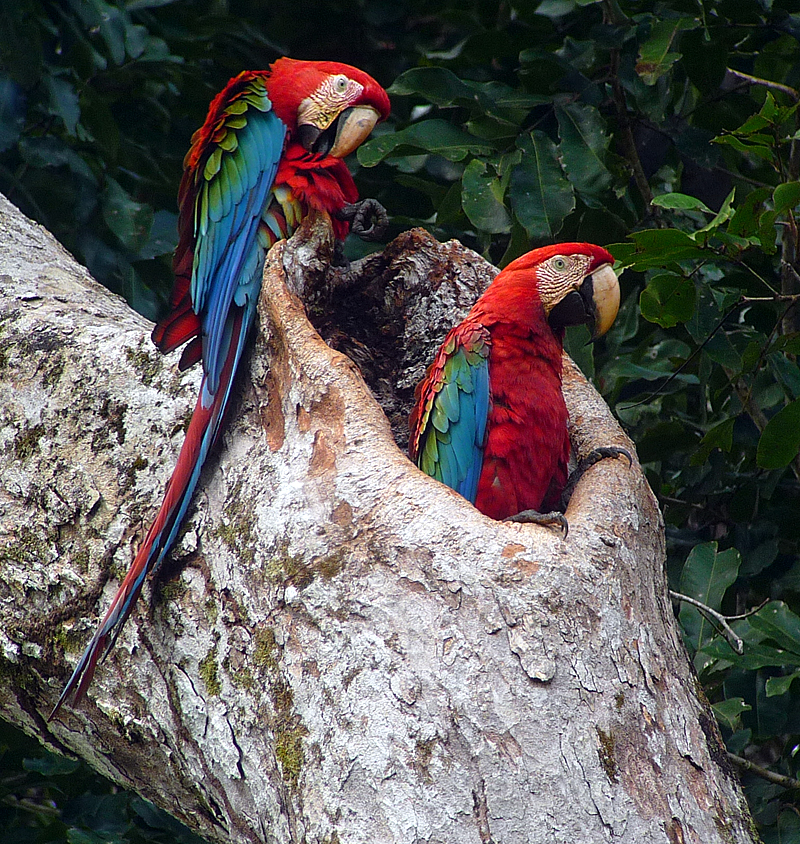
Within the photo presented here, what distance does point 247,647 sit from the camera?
1275 mm

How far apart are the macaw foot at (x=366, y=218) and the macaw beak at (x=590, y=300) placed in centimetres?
48

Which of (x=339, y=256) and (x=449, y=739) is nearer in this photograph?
(x=449, y=739)

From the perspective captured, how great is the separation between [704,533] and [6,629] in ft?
5.29

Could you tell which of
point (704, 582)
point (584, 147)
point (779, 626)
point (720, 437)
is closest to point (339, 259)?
point (584, 147)

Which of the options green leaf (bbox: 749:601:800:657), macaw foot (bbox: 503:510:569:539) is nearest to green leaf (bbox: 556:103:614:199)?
macaw foot (bbox: 503:510:569:539)

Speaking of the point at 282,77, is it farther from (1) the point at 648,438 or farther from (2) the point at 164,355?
(1) the point at 648,438

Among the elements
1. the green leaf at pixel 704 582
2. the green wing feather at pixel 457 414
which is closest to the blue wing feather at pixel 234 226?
the green wing feather at pixel 457 414

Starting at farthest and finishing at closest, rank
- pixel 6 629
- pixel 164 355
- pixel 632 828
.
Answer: pixel 164 355 < pixel 6 629 < pixel 632 828

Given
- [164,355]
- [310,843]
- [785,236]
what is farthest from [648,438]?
[310,843]

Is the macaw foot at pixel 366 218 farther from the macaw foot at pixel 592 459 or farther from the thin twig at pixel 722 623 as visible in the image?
the thin twig at pixel 722 623

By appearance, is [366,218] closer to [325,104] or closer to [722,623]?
[325,104]

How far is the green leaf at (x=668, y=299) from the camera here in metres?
1.67

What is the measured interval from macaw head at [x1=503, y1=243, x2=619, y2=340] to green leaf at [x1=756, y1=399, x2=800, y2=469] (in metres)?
0.41

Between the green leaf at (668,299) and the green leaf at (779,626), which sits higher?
the green leaf at (668,299)
